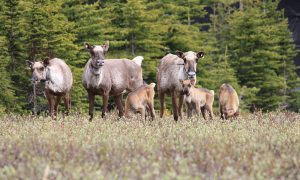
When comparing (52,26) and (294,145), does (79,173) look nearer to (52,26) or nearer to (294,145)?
(294,145)

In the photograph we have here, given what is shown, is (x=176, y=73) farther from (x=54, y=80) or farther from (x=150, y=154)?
(x=150, y=154)

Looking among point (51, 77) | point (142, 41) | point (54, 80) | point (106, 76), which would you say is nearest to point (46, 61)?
point (51, 77)

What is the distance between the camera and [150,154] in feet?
29.8

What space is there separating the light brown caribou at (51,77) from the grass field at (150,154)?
546cm

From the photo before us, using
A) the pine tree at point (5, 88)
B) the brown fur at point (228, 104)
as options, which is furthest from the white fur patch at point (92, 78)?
the pine tree at point (5, 88)

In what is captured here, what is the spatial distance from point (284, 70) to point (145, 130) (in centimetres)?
2949

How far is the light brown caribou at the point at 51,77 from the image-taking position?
17.4 m

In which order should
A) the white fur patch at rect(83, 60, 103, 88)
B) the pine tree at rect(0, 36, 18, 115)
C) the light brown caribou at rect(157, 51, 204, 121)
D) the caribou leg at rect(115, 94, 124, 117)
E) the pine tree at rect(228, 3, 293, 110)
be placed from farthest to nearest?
the pine tree at rect(228, 3, 293, 110), the pine tree at rect(0, 36, 18, 115), the caribou leg at rect(115, 94, 124, 117), the white fur patch at rect(83, 60, 103, 88), the light brown caribou at rect(157, 51, 204, 121)

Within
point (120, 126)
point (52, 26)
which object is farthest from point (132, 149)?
point (52, 26)

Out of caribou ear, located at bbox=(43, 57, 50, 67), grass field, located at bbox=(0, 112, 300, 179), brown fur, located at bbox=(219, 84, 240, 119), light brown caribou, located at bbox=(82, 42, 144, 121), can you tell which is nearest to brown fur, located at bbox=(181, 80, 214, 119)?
brown fur, located at bbox=(219, 84, 240, 119)

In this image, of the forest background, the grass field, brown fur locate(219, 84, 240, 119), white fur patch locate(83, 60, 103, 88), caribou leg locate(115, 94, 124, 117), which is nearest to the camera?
the grass field

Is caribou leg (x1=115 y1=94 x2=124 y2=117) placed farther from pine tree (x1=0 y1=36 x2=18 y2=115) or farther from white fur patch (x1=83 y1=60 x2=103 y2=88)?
pine tree (x1=0 y1=36 x2=18 y2=115)

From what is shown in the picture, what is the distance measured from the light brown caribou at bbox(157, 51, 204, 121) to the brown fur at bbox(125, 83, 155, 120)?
843 mm

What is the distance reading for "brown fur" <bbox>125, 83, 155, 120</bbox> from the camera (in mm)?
17719
